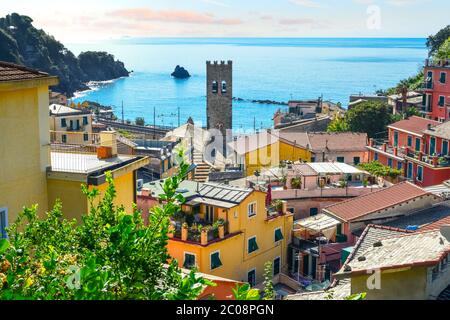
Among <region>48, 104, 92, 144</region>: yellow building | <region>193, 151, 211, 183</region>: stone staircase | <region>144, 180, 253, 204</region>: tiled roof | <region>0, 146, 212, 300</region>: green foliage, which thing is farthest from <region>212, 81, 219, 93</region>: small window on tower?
<region>0, 146, 212, 300</region>: green foliage

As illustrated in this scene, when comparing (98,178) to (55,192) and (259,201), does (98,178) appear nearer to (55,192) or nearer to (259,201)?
(55,192)

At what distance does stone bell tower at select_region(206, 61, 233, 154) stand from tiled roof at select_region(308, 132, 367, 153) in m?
19.1

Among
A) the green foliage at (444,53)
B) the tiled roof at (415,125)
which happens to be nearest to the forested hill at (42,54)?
the green foliage at (444,53)

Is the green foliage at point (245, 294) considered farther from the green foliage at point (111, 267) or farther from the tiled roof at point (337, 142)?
the tiled roof at point (337, 142)

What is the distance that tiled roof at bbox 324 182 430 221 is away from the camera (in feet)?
57.4

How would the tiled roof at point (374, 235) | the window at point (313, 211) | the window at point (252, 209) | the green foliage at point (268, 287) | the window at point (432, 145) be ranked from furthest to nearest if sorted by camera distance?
the window at point (432, 145)
the window at point (313, 211)
the window at point (252, 209)
the tiled roof at point (374, 235)
the green foliage at point (268, 287)

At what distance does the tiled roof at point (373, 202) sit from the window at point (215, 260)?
326 cm

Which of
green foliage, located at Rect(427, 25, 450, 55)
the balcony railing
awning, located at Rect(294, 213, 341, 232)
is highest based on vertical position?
green foliage, located at Rect(427, 25, 450, 55)

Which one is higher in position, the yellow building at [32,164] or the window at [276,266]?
the yellow building at [32,164]

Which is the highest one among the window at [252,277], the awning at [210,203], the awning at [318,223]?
the awning at [210,203]

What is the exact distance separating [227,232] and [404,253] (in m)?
7.66

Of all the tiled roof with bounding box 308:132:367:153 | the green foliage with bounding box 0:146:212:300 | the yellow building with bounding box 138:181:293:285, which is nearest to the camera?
the green foliage with bounding box 0:146:212:300

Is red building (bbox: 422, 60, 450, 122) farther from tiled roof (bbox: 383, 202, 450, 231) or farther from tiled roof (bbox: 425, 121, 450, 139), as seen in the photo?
tiled roof (bbox: 383, 202, 450, 231)

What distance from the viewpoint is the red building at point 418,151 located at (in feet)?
80.8
